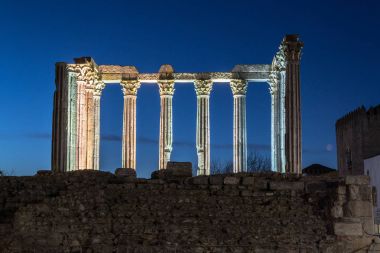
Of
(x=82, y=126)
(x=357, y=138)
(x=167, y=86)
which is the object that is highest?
(x=167, y=86)

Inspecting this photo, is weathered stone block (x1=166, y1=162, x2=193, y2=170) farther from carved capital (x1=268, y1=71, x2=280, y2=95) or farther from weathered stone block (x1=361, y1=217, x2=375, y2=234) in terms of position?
carved capital (x1=268, y1=71, x2=280, y2=95)

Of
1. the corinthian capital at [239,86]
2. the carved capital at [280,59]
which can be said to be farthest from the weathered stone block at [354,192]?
the corinthian capital at [239,86]

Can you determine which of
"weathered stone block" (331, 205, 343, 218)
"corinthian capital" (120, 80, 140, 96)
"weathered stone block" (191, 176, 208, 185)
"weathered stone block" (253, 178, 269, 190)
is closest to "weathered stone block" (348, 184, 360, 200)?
"weathered stone block" (331, 205, 343, 218)

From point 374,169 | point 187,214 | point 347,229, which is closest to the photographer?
point 187,214

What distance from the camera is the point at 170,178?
62.0ft

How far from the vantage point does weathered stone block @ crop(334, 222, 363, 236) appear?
16875 mm

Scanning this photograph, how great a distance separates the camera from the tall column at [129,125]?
119 feet

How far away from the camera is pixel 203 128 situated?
35812mm

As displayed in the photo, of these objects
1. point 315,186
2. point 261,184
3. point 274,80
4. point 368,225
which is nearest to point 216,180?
point 261,184

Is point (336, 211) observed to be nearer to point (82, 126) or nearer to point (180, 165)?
point (180, 165)

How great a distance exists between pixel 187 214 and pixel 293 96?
1346 cm

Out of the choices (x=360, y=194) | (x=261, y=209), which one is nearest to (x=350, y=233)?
(x=360, y=194)

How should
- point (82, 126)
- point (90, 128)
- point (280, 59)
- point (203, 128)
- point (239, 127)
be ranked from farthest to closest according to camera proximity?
point (203, 128) < point (239, 127) < point (90, 128) < point (82, 126) < point (280, 59)

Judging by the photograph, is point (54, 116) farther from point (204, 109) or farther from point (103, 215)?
point (103, 215)
